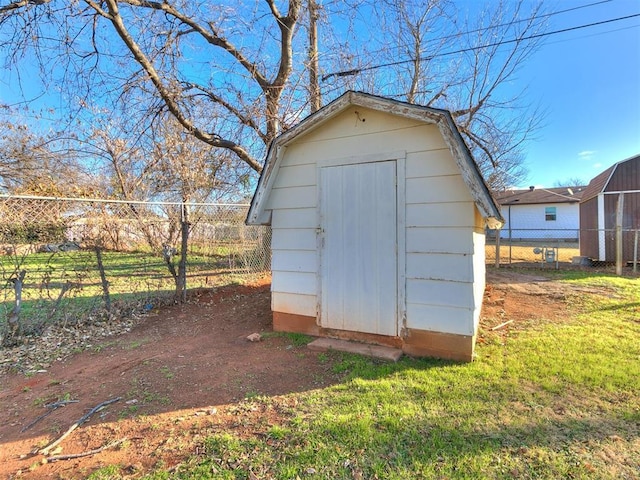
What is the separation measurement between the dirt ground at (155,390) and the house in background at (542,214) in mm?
24491

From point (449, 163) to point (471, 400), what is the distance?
223 centimetres

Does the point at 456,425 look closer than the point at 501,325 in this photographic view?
Yes

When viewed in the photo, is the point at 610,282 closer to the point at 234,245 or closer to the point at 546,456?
the point at 546,456

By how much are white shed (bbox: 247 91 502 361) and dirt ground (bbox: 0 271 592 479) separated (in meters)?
0.81

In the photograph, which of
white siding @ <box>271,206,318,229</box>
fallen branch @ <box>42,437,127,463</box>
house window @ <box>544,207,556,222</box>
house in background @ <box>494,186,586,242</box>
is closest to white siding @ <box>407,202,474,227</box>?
white siding @ <box>271,206,318,229</box>

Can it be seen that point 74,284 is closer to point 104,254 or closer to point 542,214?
point 104,254

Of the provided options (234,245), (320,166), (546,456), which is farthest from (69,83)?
(546,456)

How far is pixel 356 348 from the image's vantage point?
3.86 metres

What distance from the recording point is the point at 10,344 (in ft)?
13.5

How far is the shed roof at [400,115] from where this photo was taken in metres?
3.25

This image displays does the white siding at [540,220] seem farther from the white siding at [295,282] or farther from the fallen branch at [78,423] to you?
the fallen branch at [78,423]

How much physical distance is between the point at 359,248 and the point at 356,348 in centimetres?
115

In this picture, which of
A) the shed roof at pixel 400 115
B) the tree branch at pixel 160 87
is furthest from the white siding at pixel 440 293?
the tree branch at pixel 160 87

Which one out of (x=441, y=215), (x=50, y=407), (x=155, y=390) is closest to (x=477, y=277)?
(x=441, y=215)
